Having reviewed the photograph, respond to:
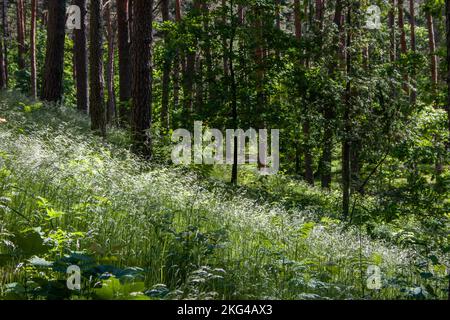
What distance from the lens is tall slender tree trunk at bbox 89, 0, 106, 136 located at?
41.4 feet

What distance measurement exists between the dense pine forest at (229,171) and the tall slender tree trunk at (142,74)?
0.11 feet

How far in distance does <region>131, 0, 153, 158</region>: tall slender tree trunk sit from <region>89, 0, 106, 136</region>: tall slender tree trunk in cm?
106

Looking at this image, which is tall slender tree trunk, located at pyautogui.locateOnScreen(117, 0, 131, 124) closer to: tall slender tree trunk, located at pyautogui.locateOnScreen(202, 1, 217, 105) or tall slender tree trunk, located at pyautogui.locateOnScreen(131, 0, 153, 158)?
tall slender tree trunk, located at pyautogui.locateOnScreen(202, 1, 217, 105)

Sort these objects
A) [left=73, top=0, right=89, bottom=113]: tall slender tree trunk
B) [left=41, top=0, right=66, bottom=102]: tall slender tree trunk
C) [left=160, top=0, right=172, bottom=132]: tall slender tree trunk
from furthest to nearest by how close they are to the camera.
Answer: [left=73, top=0, right=89, bottom=113]: tall slender tree trunk → [left=41, top=0, right=66, bottom=102]: tall slender tree trunk → [left=160, top=0, right=172, bottom=132]: tall slender tree trunk

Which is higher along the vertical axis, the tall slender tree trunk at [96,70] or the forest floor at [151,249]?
the tall slender tree trunk at [96,70]

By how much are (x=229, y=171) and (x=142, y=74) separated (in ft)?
20.3

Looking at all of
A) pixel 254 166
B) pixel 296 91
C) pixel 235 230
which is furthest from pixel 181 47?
pixel 235 230

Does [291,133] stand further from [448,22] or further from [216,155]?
[448,22]

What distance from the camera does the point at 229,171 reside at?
17359 mm

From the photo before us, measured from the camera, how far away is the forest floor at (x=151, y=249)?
3697mm

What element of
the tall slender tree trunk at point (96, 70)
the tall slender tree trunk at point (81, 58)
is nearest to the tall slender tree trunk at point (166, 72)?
the tall slender tree trunk at point (96, 70)

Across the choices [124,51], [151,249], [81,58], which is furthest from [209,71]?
[151,249]

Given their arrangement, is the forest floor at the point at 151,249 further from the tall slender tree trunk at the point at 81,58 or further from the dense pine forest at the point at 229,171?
the tall slender tree trunk at the point at 81,58

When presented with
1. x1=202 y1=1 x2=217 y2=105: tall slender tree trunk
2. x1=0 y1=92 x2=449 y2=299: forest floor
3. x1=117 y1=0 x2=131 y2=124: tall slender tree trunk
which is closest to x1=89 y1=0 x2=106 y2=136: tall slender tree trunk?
x1=202 y1=1 x2=217 y2=105: tall slender tree trunk
